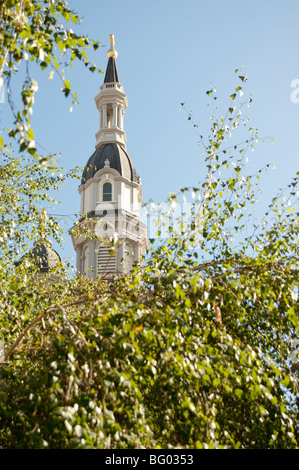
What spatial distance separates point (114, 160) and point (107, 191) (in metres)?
3.22

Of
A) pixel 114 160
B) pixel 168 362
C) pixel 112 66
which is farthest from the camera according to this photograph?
pixel 112 66

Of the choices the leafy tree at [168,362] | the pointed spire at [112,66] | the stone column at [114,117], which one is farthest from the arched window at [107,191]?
the leafy tree at [168,362]

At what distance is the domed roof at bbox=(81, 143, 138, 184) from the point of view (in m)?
48.7

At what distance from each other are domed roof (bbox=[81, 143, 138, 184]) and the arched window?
1401mm

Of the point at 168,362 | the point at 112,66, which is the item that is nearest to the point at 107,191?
the point at 112,66

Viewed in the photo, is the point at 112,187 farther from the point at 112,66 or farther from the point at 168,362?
the point at 168,362

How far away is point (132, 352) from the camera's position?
553cm

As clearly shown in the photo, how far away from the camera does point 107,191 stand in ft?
157

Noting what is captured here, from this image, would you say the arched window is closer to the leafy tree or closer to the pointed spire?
the pointed spire

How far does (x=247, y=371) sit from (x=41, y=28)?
169 inches

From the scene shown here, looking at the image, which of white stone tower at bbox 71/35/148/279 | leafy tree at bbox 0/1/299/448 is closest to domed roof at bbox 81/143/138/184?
white stone tower at bbox 71/35/148/279
